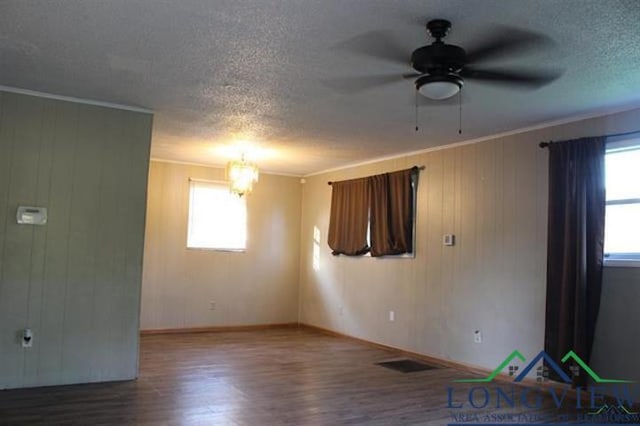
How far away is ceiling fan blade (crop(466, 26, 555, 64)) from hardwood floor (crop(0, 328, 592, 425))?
8.27ft

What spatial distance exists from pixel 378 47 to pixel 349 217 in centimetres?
420

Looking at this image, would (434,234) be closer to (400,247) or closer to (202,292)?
(400,247)

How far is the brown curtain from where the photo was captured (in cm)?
619

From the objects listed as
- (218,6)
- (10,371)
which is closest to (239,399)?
(10,371)

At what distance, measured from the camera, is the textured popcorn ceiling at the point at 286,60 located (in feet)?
8.68

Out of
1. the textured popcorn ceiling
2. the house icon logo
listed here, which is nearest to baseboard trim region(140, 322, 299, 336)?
the textured popcorn ceiling

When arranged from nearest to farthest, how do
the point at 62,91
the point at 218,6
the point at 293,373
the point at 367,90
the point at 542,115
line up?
the point at 218,6 → the point at 367,90 → the point at 62,91 → the point at 542,115 → the point at 293,373

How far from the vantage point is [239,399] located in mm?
4008

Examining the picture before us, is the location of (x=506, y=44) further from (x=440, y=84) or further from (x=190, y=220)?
(x=190, y=220)

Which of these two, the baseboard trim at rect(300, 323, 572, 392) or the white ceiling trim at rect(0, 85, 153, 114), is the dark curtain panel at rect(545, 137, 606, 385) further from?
the white ceiling trim at rect(0, 85, 153, 114)

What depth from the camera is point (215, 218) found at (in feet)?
25.2

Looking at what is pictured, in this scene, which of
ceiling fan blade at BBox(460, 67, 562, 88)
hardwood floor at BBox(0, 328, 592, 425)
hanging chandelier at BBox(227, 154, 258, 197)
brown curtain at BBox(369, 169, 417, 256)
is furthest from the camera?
brown curtain at BBox(369, 169, 417, 256)

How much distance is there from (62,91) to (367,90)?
8.33 ft

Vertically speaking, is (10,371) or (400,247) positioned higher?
(400,247)
